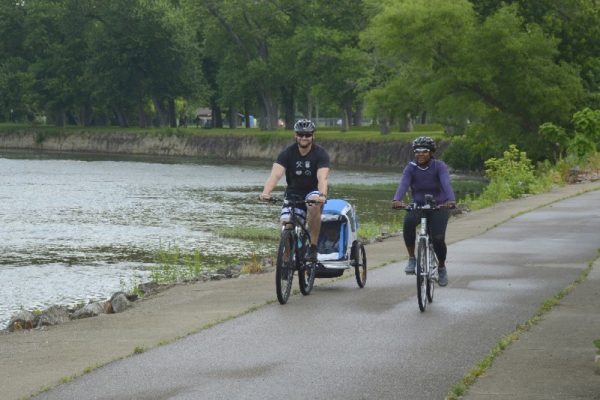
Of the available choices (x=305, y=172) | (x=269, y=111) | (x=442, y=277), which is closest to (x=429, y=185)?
(x=442, y=277)

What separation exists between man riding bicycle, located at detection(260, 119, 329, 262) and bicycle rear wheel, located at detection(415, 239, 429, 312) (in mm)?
1472

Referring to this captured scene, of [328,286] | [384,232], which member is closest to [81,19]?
[384,232]

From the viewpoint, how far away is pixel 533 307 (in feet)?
43.0

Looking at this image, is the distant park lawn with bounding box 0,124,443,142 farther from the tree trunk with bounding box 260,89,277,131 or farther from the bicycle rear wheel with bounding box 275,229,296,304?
the bicycle rear wheel with bounding box 275,229,296,304

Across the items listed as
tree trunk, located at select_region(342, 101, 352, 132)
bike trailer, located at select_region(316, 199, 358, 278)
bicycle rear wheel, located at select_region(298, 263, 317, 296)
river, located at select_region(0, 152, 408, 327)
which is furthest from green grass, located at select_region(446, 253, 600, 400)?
tree trunk, located at select_region(342, 101, 352, 132)

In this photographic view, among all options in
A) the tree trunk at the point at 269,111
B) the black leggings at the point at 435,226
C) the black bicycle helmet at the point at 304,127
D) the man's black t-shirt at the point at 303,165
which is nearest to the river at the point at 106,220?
the man's black t-shirt at the point at 303,165

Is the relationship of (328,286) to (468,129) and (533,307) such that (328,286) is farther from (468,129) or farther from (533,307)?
(468,129)

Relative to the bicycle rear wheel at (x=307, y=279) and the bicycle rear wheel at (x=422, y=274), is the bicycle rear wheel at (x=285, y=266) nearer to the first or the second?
the bicycle rear wheel at (x=307, y=279)

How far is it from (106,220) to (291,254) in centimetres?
2369

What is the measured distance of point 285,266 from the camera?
13.3m

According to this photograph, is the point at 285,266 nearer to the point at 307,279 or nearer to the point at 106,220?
the point at 307,279

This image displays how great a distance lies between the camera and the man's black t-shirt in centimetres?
1380

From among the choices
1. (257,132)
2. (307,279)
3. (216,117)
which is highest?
(216,117)

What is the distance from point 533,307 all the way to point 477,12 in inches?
1776
